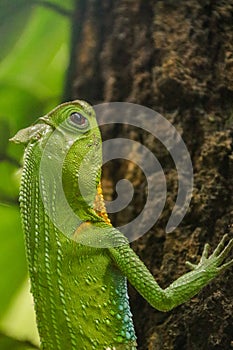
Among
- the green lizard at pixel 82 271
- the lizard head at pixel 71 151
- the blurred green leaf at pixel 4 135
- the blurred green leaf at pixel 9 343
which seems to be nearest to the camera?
the green lizard at pixel 82 271

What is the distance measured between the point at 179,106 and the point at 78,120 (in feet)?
2.34

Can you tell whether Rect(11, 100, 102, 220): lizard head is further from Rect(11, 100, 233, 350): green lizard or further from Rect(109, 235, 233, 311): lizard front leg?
Rect(109, 235, 233, 311): lizard front leg

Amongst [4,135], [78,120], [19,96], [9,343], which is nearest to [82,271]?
[78,120]

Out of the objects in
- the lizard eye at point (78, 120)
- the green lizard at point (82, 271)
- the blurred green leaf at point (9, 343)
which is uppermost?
the lizard eye at point (78, 120)

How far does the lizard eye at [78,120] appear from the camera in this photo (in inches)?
89.8

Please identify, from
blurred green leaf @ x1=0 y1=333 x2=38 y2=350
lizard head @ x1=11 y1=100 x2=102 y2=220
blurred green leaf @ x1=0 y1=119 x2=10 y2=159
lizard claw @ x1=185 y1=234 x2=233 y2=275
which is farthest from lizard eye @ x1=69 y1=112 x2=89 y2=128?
blurred green leaf @ x1=0 y1=333 x2=38 y2=350

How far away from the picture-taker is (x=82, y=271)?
2.07 m

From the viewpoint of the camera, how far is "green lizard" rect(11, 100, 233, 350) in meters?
2.01

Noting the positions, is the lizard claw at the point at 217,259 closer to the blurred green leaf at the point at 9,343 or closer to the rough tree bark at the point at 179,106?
the rough tree bark at the point at 179,106

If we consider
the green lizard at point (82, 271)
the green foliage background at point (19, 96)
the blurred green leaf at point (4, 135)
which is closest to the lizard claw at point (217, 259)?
the green lizard at point (82, 271)

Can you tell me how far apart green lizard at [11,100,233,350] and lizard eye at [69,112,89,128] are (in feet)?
0.36

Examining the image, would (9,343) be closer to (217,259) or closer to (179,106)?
(217,259)

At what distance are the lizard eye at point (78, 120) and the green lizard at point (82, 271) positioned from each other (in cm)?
11

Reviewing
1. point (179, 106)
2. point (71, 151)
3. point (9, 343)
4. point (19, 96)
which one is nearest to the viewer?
point (71, 151)
